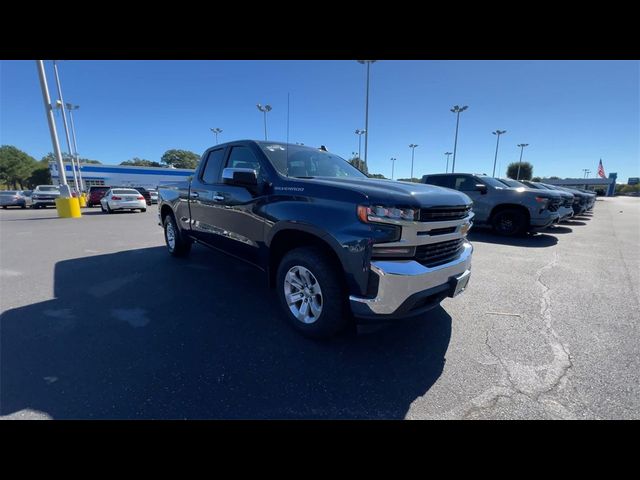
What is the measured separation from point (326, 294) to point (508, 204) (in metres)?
7.72

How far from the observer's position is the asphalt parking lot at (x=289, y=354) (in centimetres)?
189

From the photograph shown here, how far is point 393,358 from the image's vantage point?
2.42 m

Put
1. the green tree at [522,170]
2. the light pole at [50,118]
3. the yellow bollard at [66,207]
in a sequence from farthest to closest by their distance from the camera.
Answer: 1. the green tree at [522,170]
2. the yellow bollard at [66,207]
3. the light pole at [50,118]

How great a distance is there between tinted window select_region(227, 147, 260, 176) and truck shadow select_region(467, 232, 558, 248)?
253 inches

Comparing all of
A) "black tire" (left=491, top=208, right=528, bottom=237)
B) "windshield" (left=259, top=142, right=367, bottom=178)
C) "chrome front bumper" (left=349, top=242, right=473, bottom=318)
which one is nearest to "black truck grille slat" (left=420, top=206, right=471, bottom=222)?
"chrome front bumper" (left=349, top=242, right=473, bottom=318)

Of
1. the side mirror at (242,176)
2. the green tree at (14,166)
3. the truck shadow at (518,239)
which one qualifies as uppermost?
the green tree at (14,166)

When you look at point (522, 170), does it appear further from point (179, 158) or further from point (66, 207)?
point (179, 158)

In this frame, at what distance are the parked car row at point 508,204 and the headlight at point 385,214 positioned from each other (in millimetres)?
6744

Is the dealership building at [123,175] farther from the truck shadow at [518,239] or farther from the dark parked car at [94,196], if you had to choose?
the truck shadow at [518,239]

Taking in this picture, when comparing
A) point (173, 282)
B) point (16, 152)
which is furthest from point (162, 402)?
point (16, 152)

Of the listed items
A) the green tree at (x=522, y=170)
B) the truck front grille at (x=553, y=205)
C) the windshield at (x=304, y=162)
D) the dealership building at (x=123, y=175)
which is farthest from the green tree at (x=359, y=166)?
the green tree at (x=522, y=170)
